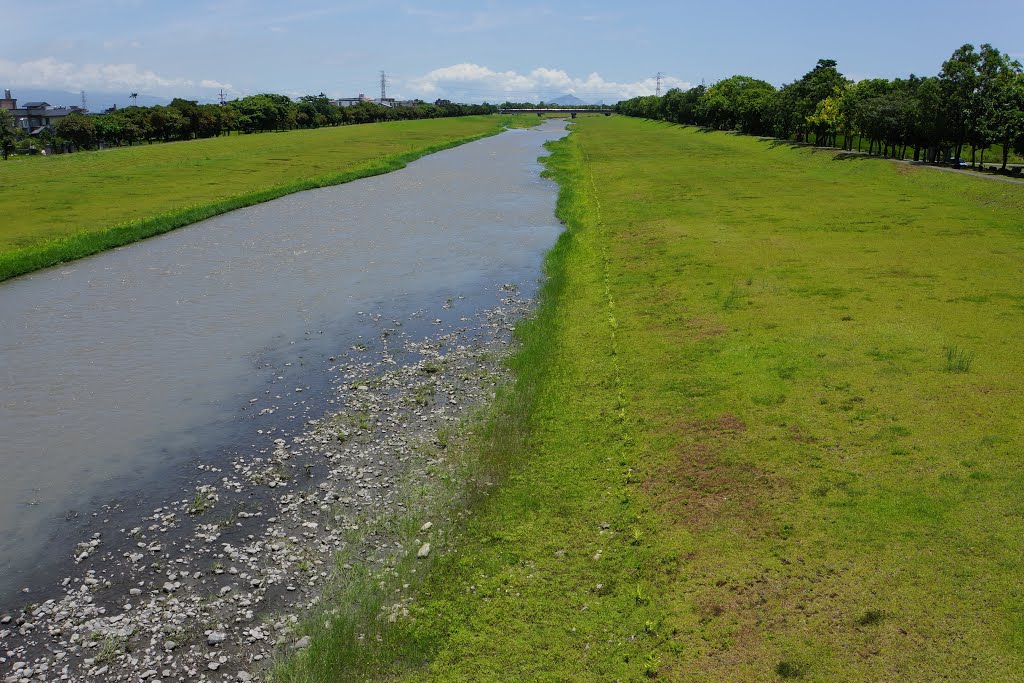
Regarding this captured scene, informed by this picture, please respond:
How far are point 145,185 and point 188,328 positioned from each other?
38578 millimetres

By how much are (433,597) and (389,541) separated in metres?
1.70

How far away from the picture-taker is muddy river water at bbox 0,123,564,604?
14.1 m

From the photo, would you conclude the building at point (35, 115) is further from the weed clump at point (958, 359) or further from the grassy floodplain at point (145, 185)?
the weed clump at point (958, 359)

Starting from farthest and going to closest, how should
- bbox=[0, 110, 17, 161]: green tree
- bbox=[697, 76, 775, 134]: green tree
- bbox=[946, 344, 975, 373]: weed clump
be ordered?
bbox=[697, 76, 775, 134]: green tree → bbox=[0, 110, 17, 161]: green tree → bbox=[946, 344, 975, 373]: weed clump

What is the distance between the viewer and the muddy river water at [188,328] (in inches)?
554

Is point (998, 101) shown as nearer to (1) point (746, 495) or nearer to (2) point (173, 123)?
(1) point (746, 495)

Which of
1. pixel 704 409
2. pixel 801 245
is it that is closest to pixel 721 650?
pixel 704 409

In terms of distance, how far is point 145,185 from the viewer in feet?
179

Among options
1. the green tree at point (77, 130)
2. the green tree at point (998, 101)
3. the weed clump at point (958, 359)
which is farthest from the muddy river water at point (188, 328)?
the green tree at point (77, 130)

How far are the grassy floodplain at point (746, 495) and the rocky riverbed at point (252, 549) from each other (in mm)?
1016

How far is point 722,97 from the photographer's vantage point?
129875mm

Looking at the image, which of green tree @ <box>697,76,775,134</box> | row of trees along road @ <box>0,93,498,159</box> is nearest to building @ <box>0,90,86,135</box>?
row of trees along road @ <box>0,93,498,159</box>

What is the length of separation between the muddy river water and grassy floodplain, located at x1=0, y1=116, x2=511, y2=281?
184 centimetres

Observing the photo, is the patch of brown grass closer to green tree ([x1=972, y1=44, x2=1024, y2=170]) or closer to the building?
green tree ([x1=972, y1=44, x2=1024, y2=170])
